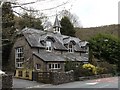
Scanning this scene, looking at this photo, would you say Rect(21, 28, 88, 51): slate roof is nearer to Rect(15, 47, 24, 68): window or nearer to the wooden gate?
Rect(15, 47, 24, 68): window

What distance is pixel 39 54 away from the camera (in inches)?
1634

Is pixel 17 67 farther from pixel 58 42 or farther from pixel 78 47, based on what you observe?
pixel 78 47

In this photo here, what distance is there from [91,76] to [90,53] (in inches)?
384

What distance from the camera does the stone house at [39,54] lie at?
4025cm

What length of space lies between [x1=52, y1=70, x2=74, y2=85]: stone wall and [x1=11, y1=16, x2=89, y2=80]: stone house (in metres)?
3.99

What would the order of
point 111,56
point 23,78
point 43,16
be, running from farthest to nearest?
1. point 111,56
2. point 23,78
3. point 43,16

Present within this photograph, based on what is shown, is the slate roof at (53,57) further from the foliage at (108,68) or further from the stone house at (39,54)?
the foliage at (108,68)

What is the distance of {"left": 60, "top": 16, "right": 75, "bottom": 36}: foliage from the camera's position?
63125mm

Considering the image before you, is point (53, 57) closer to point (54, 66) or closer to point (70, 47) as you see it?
point (54, 66)

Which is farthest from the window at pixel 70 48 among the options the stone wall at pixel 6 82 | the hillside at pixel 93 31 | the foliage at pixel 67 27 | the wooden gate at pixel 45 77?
the stone wall at pixel 6 82

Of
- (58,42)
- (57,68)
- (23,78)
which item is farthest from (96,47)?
(23,78)

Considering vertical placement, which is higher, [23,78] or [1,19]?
[1,19]

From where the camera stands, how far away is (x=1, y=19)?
18.0 meters

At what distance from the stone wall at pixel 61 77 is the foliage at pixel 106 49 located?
1937 centimetres
